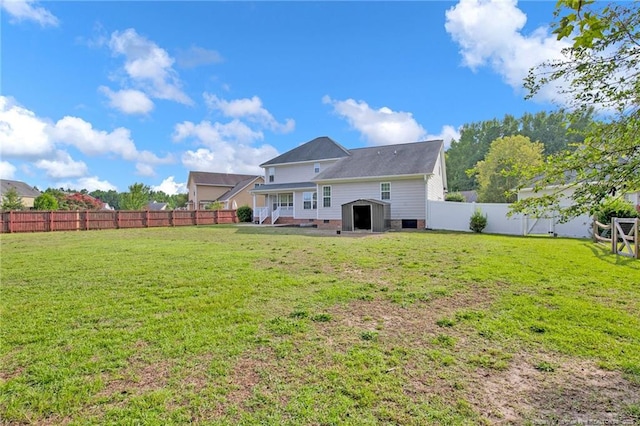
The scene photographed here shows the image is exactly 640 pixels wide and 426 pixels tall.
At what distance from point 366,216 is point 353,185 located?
2723 mm

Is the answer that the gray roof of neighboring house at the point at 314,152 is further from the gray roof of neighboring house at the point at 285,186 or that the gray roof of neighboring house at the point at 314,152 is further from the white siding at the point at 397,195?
the white siding at the point at 397,195

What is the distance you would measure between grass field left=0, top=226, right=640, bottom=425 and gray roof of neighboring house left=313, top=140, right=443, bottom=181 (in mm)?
12903

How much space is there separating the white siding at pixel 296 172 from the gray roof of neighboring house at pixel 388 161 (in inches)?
90.5

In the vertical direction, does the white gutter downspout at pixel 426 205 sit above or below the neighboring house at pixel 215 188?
below

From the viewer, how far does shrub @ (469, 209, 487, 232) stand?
16203 millimetres

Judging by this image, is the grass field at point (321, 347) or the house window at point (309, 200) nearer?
the grass field at point (321, 347)

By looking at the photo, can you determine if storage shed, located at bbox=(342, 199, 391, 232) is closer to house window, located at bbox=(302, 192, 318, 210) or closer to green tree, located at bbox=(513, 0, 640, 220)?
house window, located at bbox=(302, 192, 318, 210)

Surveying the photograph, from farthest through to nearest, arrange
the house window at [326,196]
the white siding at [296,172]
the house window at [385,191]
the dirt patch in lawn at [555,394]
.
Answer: the white siding at [296,172], the house window at [326,196], the house window at [385,191], the dirt patch in lawn at [555,394]

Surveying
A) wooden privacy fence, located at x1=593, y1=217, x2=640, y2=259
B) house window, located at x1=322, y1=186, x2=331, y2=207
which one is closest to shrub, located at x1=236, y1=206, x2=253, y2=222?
house window, located at x1=322, y1=186, x2=331, y2=207

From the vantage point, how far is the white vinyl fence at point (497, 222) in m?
15.2

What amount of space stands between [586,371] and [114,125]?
1112 inches

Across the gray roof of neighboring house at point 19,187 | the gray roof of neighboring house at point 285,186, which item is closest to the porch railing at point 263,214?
the gray roof of neighboring house at point 285,186

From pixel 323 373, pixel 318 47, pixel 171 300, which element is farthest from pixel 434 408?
pixel 318 47

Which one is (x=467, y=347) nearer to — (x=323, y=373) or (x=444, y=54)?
(x=323, y=373)
